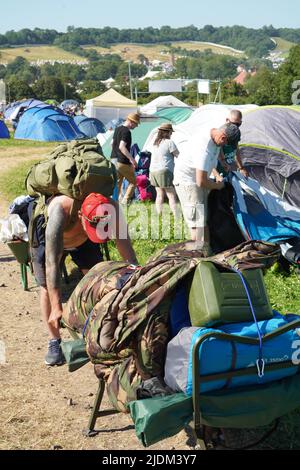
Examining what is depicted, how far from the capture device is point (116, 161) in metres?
10.3

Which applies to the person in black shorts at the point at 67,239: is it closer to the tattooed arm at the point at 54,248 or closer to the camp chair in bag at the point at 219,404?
the tattooed arm at the point at 54,248

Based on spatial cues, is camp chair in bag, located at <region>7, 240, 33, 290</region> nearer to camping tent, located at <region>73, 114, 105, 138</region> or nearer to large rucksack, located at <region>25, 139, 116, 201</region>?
large rucksack, located at <region>25, 139, 116, 201</region>

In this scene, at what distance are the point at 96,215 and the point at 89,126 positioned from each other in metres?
24.0

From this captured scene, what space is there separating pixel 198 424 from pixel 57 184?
2.17m

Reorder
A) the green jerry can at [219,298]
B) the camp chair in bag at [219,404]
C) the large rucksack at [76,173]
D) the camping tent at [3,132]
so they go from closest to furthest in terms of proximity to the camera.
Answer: the camp chair in bag at [219,404]
the green jerry can at [219,298]
the large rucksack at [76,173]
the camping tent at [3,132]

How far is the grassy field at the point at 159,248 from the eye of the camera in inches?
234

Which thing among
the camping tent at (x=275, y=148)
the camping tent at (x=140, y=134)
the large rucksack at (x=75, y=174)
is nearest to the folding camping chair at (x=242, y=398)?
the large rucksack at (x=75, y=174)

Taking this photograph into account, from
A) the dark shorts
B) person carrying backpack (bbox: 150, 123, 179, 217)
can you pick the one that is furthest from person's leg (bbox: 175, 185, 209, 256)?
person carrying backpack (bbox: 150, 123, 179, 217)

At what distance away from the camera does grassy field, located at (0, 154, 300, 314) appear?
5.93 meters

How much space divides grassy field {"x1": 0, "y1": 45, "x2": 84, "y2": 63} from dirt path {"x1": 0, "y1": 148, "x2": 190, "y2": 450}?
164m

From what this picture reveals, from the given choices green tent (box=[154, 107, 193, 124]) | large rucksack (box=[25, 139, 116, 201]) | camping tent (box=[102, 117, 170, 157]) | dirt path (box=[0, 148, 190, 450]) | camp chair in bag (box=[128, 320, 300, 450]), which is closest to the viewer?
camp chair in bag (box=[128, 320, 300, 450])
